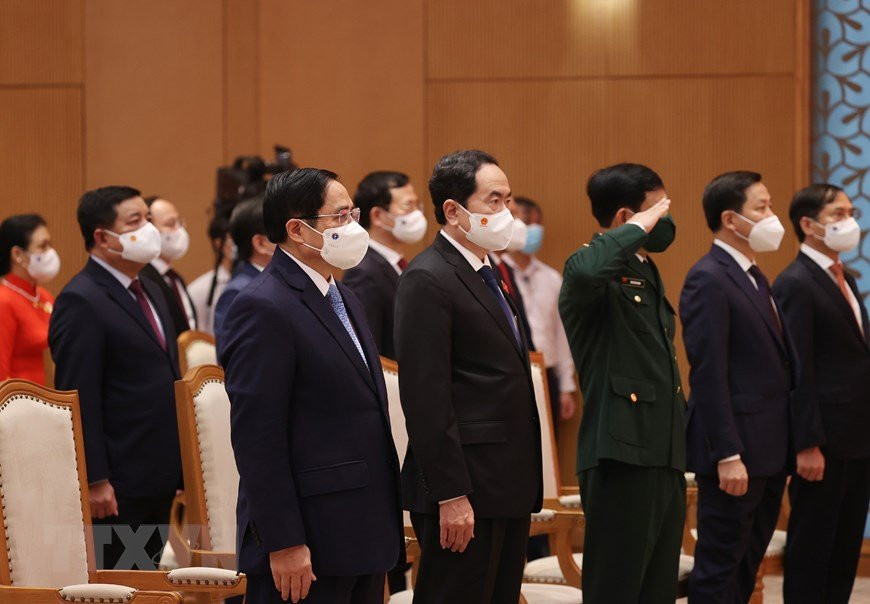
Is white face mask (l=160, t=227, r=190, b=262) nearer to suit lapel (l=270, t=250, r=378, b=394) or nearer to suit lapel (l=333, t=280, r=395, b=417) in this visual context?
suit lapel (l=333, t=280, r=395, b=417)

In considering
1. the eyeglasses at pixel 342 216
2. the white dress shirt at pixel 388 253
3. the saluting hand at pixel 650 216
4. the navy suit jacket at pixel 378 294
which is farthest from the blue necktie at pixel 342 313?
the white dress shirt at pixel 388 253

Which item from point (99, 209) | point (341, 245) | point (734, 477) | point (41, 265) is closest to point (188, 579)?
point (341, 245)

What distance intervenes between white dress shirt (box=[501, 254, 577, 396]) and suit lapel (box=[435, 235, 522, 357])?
10.0ft

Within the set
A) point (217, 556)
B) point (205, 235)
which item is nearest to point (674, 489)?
point (217, 556)

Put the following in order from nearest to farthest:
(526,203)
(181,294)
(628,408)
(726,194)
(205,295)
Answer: (628,408)
(726,194)
(181,294)
(205,295)
(526,203)

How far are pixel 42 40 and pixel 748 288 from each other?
4.13m

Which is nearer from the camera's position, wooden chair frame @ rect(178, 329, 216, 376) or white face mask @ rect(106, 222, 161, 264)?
white face mask @ rect(106, 222, 161, 264)

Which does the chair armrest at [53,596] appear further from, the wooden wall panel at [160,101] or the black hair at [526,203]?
the wooden wall panel at [160,101]

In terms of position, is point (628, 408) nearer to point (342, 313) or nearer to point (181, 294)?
point (342, 313)

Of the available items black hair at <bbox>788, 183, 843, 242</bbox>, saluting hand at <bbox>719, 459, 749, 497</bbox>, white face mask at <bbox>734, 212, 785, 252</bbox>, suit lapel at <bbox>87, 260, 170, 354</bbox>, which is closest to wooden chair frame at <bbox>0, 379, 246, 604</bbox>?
suit lapel at <bbox>87, 260, 170, 354</bbox>

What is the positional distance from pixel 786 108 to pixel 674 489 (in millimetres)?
3144

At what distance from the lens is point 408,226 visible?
471 centimetres

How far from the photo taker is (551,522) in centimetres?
381

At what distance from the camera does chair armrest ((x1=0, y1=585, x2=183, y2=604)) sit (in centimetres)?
270
